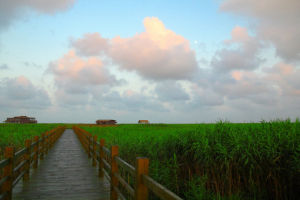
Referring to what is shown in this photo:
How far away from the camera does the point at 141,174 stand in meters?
3.53

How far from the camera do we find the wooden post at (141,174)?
11.5 feet

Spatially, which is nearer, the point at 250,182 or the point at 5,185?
the point at 5,185

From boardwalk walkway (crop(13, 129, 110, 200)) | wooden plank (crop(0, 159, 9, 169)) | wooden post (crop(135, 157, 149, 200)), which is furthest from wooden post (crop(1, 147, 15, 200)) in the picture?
wooden post (crop(135, 157, 149, 200))

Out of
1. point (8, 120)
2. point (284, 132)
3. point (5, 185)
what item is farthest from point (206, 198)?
point (8, 120)

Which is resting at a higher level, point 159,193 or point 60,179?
point 159,193

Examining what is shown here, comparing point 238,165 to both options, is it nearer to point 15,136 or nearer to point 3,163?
point 3,163

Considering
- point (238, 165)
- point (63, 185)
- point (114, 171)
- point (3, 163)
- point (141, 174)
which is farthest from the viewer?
point (238, 165)

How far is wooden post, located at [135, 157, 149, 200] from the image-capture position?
3.52 meters

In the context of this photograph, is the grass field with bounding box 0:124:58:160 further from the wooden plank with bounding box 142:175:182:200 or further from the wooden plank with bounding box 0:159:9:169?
the wooden plank with bounding box 142:175:182:200

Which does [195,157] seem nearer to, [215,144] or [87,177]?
[215,144]

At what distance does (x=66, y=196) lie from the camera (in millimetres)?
6062

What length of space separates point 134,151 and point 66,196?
4.75 metres

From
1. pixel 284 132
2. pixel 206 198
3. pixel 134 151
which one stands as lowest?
pixel 206 198

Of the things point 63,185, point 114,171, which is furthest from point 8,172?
point 114,171
